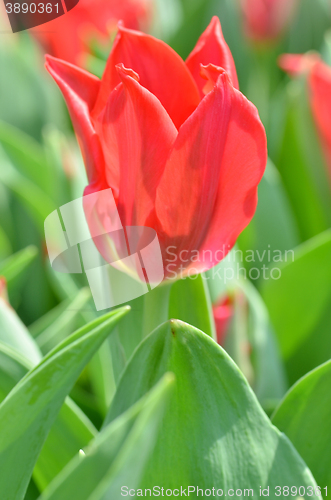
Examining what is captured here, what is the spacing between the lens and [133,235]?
0.82 ft

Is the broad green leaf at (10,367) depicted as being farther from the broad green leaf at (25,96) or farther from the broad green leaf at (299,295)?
the broad green leaf at (25,96)

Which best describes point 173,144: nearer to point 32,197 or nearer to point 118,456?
point 118,456

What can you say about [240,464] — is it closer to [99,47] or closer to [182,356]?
[182,356]

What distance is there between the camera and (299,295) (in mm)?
455

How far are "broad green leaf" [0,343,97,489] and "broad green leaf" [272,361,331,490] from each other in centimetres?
12

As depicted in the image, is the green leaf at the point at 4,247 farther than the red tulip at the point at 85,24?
No

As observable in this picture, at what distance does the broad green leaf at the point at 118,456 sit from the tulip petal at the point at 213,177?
86 millimetres

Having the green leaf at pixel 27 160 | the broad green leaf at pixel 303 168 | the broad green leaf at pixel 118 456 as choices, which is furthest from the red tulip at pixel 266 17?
the broad green leaf at pixel 118 456

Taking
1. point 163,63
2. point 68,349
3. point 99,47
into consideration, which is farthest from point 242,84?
point 68,349

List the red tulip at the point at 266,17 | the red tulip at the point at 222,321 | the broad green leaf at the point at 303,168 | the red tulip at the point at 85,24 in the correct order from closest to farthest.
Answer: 1. the red tulip at the point at 222,321
2. the broad green leaf at the point at 303,168
3. the red tulip at the point at 85,24
4. the red tulip at the point at 266,17

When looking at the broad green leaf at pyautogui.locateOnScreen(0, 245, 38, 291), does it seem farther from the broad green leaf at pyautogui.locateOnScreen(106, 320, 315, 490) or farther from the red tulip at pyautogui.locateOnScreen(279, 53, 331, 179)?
the red tulip at pyautogui.locateOnScreen(279, 53, 331, 179)

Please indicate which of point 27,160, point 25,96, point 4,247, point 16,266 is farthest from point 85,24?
point 16,266

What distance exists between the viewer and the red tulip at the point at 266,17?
81 centimetres

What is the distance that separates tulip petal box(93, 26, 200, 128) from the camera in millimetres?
262
